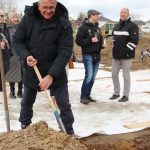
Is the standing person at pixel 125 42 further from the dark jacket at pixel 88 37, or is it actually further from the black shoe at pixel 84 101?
the black shoe at pixel 84 101

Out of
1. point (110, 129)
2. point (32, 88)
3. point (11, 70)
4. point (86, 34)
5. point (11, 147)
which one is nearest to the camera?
point (11, 147)

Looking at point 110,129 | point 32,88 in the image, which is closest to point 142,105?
point 110,129

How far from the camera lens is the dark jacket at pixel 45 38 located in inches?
204

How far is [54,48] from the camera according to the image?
17.2 ft

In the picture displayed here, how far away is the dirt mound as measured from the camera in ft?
14.1

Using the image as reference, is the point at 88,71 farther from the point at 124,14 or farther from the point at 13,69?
the point at 13,69

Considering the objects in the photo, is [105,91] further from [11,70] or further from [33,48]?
[33,48]

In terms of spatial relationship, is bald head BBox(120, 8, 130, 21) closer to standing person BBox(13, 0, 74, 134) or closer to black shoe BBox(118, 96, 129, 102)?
black shoe BBox(118, 96, 129, 102)

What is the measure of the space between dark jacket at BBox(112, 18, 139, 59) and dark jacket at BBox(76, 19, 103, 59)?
382 millimetres

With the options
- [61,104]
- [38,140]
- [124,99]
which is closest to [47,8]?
[61,104]

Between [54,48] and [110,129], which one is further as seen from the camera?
[110,129]

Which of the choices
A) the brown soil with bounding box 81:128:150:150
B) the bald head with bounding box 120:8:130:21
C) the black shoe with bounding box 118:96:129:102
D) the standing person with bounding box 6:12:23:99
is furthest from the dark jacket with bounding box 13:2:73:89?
the black shoe with bounding box 118:96:129:102

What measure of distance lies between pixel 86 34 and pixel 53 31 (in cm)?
307

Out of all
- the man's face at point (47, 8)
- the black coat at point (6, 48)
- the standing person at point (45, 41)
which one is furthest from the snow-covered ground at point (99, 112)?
the man's face at point (47, 8)
